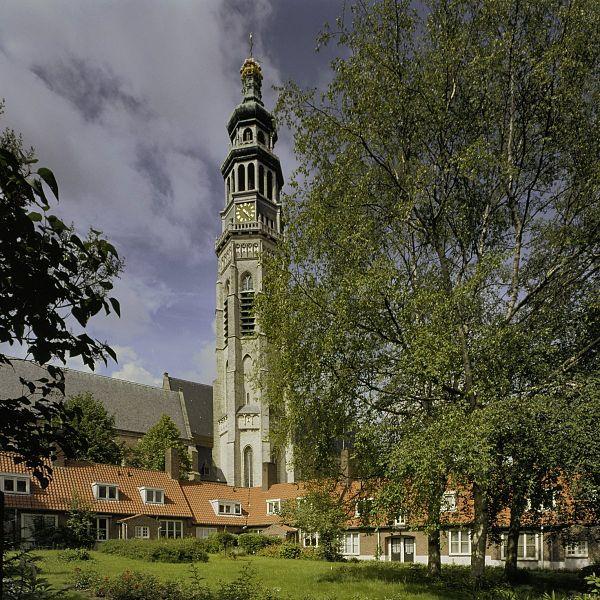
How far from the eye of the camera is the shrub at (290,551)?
33.8m

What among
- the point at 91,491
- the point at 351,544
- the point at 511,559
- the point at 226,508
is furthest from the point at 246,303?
the point at 511,559

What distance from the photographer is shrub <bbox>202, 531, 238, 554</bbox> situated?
115ft

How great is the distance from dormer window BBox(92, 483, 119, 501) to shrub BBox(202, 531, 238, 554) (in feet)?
24.4

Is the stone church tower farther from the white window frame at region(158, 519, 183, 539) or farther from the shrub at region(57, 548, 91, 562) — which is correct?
the shrub at region(57, 548, 91, 562)

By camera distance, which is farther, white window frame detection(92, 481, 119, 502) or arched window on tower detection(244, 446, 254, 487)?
arched window on tower detection(244, 446, 254, 487)

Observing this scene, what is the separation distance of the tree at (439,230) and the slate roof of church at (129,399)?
146ft

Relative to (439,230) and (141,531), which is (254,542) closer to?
(141,531)

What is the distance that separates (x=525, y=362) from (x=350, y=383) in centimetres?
504

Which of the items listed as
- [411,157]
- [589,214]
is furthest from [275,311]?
[589,214]

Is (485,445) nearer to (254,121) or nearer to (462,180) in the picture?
(462,180)

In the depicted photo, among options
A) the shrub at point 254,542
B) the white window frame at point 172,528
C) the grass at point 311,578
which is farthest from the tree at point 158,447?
the grass at point 311,578

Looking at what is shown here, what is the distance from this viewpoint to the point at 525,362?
14859 millimetres

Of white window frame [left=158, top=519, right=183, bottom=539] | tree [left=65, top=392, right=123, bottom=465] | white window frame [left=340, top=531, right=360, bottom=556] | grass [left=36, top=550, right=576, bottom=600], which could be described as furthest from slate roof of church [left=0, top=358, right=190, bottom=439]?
grass [left=36, top=550, right=576, bottom=600]

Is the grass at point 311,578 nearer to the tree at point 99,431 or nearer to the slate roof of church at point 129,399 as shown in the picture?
the tree at point 99,431
